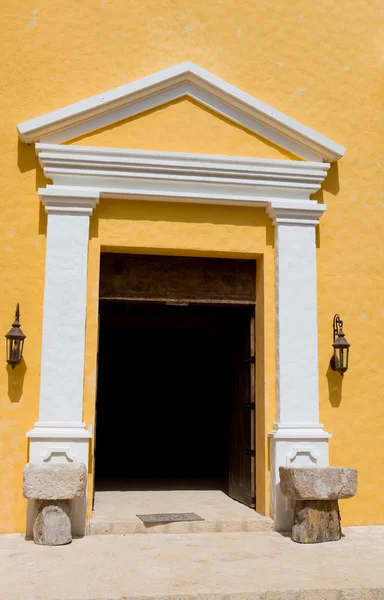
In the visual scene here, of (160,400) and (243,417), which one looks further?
(160,400)

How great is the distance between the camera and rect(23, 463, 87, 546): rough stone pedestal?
602cm

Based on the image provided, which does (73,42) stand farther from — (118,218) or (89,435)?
(89,435)

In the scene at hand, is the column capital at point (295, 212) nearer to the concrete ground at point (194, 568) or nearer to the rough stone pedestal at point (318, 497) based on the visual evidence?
the rough stone pedestal at point (318, 497)

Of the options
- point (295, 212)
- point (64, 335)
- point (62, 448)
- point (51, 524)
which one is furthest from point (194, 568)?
point (295, 212)

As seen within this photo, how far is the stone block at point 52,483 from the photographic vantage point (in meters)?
6.02

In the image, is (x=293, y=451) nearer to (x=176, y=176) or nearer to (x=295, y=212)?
(x=295, y=212)

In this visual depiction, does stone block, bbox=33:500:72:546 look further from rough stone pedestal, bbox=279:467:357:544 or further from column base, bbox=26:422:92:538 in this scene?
rough stone pedestal, bbox=279:467:357:544

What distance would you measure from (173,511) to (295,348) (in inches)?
86.5

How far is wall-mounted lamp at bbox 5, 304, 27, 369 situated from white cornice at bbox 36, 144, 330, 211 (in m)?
1.41

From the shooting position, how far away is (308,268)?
733 centimetres

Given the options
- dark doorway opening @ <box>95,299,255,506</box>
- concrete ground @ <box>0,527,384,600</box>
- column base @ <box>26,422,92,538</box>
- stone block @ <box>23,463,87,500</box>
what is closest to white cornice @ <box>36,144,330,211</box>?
column base @ <box>26,422,92,538</box>

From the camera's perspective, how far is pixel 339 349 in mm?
7203

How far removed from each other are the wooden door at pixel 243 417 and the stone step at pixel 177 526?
62cm

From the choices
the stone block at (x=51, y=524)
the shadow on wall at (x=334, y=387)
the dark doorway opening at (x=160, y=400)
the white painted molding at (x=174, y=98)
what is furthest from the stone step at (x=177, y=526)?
the dark doorway opening at (x=160, y=400)
